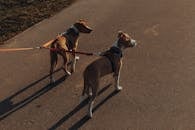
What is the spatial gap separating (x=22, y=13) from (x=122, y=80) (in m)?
5.36

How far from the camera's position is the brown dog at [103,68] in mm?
8430

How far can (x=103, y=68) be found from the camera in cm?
876

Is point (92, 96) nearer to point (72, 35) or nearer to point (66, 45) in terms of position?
point (66, 45)

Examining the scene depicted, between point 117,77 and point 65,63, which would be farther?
point 65,63

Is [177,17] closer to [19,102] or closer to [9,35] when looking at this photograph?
[9,35]

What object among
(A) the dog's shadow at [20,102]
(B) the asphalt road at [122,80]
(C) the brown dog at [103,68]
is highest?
(C) the brown dog at [103,68]

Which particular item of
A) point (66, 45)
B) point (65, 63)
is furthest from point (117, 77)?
point (66, 45)

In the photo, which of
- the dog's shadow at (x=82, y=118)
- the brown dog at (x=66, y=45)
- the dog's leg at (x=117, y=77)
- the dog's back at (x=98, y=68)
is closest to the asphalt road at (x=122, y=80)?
the dog's shadow at (x=82, y=118)

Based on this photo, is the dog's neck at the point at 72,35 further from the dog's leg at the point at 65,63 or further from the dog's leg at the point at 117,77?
the dog's leg at the point at 117,77

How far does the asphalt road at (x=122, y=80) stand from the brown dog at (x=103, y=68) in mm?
397

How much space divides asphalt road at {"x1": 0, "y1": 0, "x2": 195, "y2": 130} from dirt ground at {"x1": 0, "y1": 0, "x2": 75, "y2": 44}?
0.37 meters

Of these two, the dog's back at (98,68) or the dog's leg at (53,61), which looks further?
the dog's leg at (53,61)

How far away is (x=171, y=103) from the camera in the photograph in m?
8.95

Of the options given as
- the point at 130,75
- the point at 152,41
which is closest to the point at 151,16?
the point at 152,41
